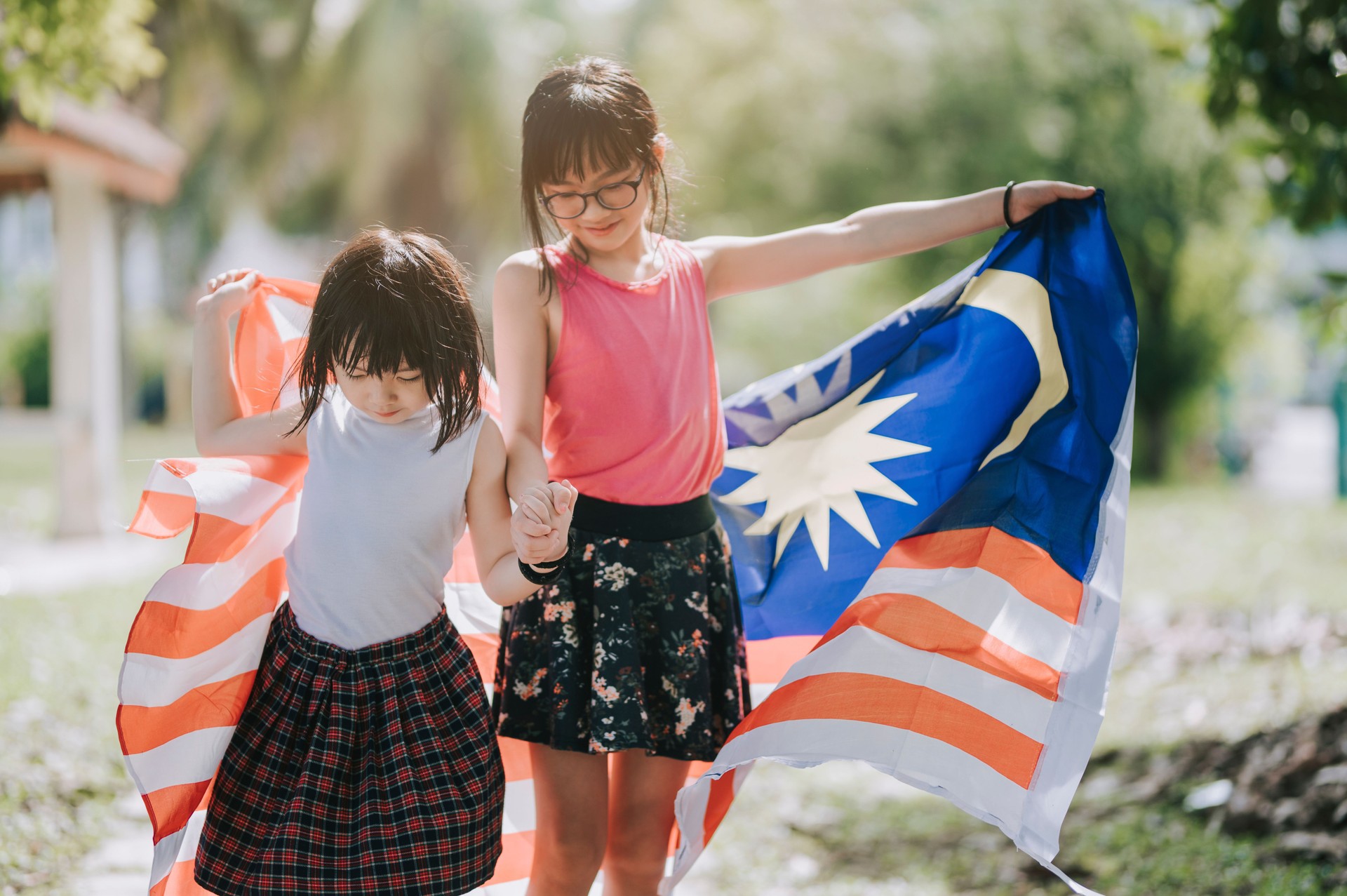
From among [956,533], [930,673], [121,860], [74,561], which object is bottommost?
[74,561]

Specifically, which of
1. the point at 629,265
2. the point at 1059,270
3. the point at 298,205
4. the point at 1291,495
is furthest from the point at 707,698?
the point at 298,205

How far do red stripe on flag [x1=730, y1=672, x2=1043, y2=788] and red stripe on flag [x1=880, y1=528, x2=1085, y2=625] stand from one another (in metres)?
0.29

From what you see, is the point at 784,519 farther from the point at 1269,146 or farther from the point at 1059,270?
the point at 1269,146

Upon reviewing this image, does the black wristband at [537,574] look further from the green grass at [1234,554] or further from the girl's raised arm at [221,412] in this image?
the green grass at [1234,554]

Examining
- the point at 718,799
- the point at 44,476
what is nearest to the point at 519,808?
the point at 718,799

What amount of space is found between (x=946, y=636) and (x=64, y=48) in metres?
3.68

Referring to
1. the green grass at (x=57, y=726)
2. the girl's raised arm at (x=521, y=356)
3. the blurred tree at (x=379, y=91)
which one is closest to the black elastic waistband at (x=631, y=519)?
the girl's raised arm at (x=521, y=356)

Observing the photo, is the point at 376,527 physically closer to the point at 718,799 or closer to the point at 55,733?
the point at 718,799

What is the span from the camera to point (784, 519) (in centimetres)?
294

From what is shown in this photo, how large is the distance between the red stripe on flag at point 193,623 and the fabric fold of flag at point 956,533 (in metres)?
0.92

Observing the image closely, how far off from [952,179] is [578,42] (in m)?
10.9

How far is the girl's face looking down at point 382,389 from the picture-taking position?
2080mm

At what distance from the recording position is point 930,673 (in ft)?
7.59

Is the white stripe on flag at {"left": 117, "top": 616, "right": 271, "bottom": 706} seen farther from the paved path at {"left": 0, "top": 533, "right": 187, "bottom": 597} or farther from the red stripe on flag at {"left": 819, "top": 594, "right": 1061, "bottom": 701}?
the paved path at {"left": 0, "top": 533, "right": 187, "bottom": 597}
